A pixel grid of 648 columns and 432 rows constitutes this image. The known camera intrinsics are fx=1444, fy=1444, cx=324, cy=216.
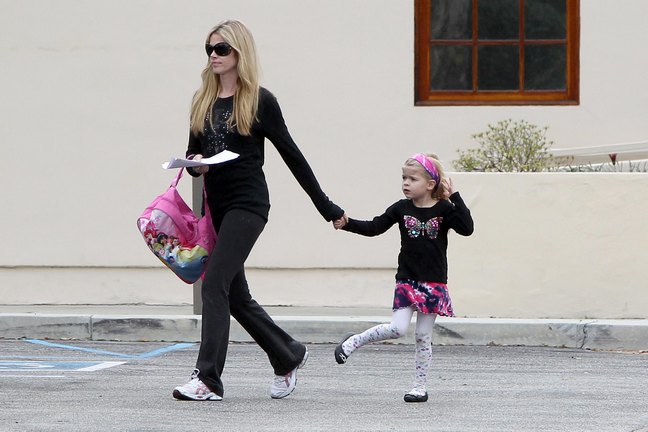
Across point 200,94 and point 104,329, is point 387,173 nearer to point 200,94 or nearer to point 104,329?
point 104,329

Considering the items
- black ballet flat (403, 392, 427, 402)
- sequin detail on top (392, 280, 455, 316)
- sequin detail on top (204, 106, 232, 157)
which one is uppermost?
sequin detail on top (204, 106, 232, 157)

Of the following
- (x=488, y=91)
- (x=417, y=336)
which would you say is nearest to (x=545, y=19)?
(x=488, y=91)

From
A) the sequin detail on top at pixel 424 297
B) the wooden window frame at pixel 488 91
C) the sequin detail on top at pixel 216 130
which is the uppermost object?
the wooden window frame at pixel 488 91

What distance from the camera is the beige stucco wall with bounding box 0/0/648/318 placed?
1174 cm

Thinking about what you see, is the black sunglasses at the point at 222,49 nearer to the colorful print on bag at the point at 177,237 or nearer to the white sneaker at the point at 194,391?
the colorful print on bag at the point at 177,237

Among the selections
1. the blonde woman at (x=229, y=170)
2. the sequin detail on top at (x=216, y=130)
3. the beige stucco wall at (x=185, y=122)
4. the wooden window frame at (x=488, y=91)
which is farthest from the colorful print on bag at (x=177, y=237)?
the wooden window frame at (x=488, y=91)

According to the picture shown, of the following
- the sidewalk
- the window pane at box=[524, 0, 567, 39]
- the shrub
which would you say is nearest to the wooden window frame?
the window pane at box=[524, 0, 567, 39]

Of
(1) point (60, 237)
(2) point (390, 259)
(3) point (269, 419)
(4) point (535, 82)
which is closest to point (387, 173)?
(2) point (390, 259)

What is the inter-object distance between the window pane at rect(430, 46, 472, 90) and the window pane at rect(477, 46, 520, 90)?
0.10 m

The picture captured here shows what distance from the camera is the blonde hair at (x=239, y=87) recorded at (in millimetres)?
7043

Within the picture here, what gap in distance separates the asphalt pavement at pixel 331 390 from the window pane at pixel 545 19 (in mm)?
3317

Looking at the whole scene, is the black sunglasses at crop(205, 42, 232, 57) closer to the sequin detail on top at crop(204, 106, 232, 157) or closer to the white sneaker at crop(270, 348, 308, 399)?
the sequin detail on top at crop(204, 106, 232, 157)

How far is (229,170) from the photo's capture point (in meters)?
7.05

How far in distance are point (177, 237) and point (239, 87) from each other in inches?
31.6
